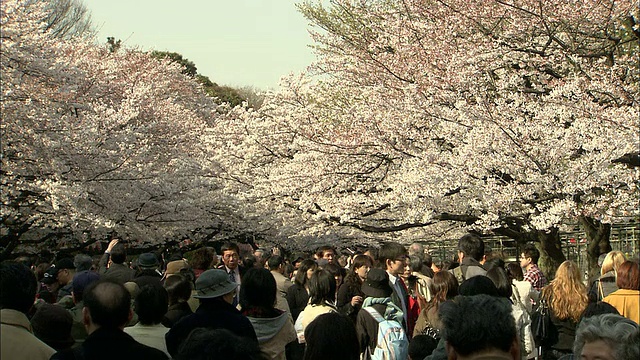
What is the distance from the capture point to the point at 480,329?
2969mm

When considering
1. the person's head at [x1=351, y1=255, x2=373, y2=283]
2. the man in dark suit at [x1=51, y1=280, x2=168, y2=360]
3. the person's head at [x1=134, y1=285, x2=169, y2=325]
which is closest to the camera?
the man in dark suit at [x1=51, y1=280, x2=168, y2=360]

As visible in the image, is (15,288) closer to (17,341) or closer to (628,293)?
(17,341)

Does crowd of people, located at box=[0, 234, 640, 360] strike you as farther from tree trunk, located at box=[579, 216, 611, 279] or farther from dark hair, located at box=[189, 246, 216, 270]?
tree trunk, located at box=[579, 216, 611, 279]

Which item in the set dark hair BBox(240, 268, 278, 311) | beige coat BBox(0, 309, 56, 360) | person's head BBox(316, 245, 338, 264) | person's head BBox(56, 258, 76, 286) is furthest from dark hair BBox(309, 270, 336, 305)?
person's head BBox(316, 245, 338, 264)

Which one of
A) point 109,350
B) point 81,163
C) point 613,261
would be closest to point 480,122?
point 613,261

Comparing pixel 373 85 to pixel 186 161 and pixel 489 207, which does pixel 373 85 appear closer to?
pixel 489 207

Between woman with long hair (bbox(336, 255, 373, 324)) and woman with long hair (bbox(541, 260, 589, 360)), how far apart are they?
5.51 ft

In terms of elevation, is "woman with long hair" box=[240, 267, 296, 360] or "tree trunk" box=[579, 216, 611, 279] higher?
"tree trunk" box=[579, 216, 611, 279]

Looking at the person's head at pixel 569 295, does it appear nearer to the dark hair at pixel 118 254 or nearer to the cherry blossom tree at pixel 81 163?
the dark hair at pixel 118 254

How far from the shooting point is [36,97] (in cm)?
1719

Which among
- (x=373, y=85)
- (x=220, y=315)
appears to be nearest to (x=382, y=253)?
(x=220, y=315)

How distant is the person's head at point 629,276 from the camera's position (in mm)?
5586

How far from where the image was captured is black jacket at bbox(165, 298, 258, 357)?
4.58m

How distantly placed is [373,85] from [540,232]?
5.13m
